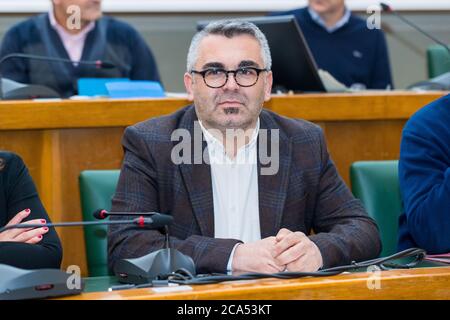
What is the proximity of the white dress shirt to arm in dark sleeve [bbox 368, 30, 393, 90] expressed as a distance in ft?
8.93

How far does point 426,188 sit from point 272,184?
1.51 feet

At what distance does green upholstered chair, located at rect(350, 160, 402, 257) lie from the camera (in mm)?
3236

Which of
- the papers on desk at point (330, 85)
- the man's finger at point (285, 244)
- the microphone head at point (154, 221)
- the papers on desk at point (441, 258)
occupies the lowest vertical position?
the papers on desk at point (441, 258)

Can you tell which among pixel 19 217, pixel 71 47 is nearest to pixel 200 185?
pixel 19 217

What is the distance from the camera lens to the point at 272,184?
2939 mm

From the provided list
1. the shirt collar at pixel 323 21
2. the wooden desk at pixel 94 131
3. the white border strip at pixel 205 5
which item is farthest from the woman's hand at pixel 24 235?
the white border strip at pixel 205 5

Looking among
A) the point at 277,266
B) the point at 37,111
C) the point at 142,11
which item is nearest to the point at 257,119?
the point at 277,266

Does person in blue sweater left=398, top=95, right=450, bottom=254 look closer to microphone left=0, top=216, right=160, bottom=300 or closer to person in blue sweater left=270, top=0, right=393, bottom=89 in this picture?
microphone left=0, top=216, right=160, bottom=300

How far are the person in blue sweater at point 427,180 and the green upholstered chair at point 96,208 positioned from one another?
92 cm

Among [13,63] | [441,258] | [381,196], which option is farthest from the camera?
[13,63]

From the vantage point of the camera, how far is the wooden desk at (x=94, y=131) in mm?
3643

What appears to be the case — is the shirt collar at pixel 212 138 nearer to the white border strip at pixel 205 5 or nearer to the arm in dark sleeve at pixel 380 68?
the arm in dark sleeve at pixel 380 68

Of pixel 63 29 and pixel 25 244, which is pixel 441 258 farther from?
pixel 63 29
